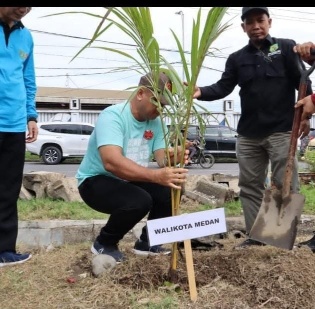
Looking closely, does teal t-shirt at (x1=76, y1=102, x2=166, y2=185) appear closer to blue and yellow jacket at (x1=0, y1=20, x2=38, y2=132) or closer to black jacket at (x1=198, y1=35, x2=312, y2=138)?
blue and yellow jacket at (x1=0, y1=20, x2=38, y2=132)

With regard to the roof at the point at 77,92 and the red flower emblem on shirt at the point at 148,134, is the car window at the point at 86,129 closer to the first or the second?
the roof at the point at 77,92

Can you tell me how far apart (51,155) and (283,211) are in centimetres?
1881

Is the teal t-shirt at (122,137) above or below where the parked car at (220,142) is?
above

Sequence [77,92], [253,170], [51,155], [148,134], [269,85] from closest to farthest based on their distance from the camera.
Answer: [148,134] < [269,85] < [253,170] < [51,155] < [77,92]

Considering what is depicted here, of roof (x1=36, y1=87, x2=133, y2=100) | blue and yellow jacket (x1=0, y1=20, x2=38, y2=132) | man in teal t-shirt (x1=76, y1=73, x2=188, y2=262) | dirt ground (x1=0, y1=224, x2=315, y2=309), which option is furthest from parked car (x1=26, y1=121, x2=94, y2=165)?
dirt ground (x1=0, y1=224, x2=315, y2=309)

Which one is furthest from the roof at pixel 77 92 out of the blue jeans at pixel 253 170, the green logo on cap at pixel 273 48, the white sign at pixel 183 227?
the white sign at pixel 183 227

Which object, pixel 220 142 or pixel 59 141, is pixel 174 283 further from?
pixel 220 142

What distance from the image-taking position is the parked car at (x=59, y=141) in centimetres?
2118

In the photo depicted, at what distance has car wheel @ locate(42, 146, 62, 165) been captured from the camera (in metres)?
21.2

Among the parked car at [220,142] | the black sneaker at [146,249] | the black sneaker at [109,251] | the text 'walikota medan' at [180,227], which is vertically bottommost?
the parked car at [220,142]

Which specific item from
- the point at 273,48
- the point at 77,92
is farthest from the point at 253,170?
the point at 77,92

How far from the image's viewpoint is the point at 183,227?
106 inches

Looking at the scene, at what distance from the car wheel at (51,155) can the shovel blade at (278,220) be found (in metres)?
Answer: 18.5

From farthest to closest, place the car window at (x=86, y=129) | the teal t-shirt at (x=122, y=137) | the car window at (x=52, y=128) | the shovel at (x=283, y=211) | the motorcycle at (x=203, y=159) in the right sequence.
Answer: the car window at (x=86, y=129)
the car window at (x=52, y=128)
the motorcycle at (x=203, y=159)
the shovel at (x=283, y=211)
the teal t-shirt at (x=122, y=137)
